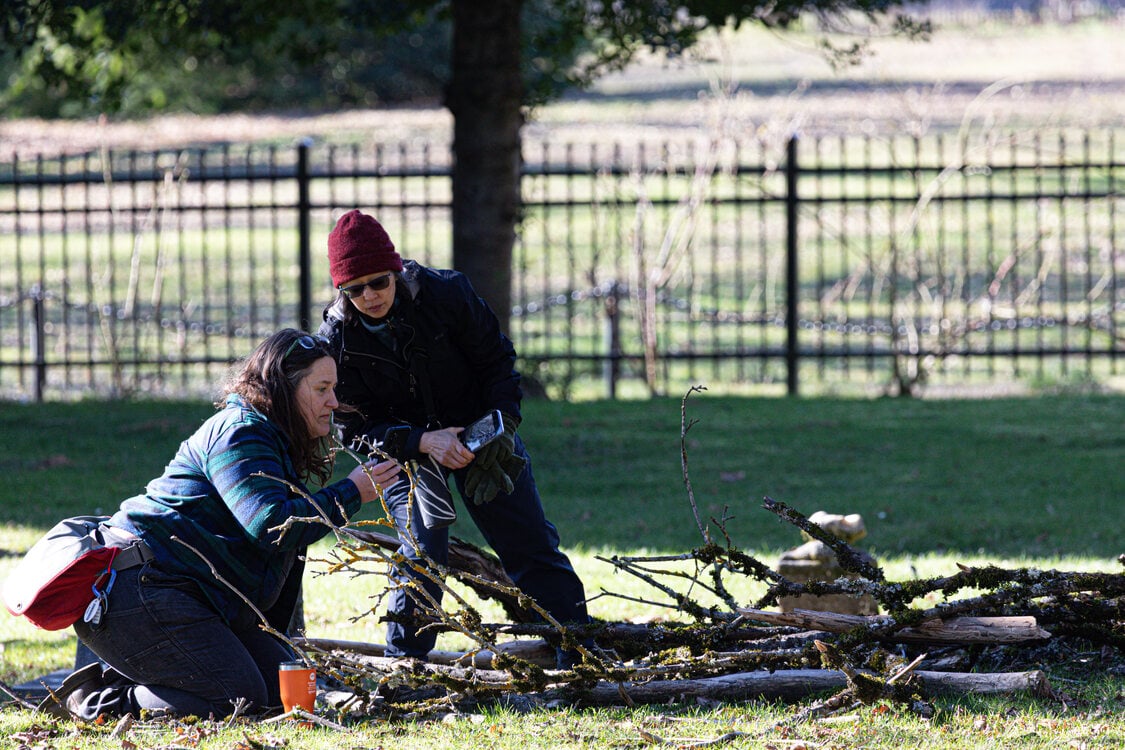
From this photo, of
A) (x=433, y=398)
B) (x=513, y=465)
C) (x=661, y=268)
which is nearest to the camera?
(x=513, y=465)

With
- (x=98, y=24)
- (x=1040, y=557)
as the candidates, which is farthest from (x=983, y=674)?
(x=98, y=24)

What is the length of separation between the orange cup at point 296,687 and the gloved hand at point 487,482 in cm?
78

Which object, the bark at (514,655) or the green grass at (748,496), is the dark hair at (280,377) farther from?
the bark at (514,655)

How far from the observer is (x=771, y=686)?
15.3 feet

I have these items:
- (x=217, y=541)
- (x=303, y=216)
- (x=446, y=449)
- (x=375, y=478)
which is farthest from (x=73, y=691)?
(x=303, y=216)

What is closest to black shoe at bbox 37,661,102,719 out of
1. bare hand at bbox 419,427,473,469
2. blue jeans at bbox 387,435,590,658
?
blue jeans at bbox 387,435,590,658

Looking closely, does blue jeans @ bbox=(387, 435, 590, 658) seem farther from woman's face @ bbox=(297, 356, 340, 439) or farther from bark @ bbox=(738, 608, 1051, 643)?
bark @ bbox=(738, 608, 1051, 643)

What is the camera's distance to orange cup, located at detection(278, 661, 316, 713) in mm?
4473

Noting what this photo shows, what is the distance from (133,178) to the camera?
468 inches

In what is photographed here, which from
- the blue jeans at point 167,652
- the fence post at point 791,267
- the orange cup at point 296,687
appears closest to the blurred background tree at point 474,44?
the fence post at point 791,267

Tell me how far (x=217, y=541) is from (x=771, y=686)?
1800 mm

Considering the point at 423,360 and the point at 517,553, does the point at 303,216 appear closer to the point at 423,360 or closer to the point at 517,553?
the point at 423,360

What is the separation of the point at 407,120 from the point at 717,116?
815 inches

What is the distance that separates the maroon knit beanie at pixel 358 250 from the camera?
4621 millimetres
